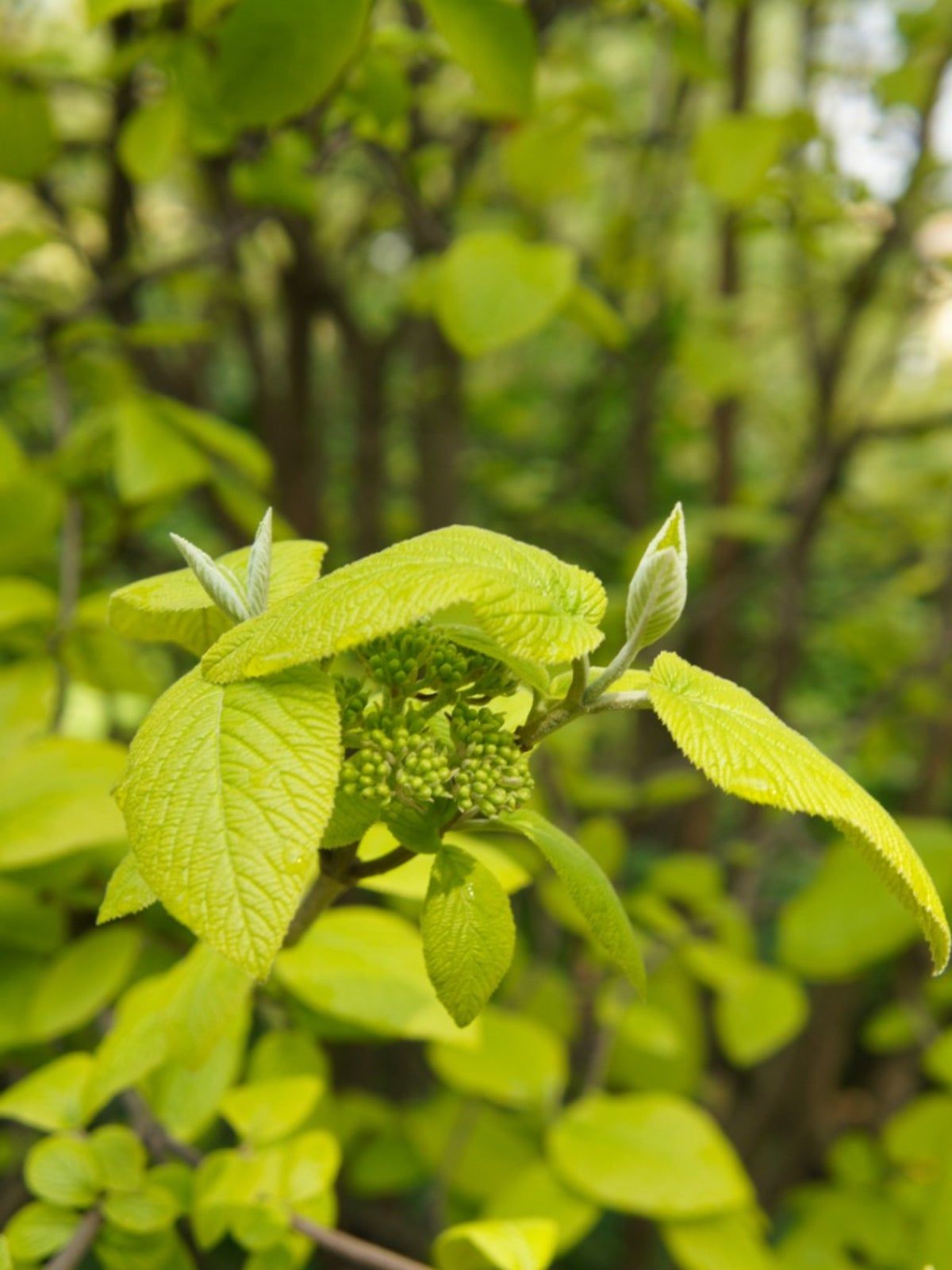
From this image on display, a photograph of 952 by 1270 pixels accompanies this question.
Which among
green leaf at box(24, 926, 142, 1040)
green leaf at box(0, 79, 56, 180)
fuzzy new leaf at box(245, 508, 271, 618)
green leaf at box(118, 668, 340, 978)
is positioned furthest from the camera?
green leaf at box(0, 79, 56, 180)

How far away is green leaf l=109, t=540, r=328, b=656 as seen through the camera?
47cm

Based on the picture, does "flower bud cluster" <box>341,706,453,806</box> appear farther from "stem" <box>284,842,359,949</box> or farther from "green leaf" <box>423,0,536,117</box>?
"green leaf" <box>423,0,536,117</box>

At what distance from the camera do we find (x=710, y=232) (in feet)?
10.9

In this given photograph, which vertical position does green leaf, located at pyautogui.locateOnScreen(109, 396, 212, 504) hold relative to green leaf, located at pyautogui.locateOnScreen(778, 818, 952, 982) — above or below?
above

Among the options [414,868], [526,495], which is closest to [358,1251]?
[414,868]

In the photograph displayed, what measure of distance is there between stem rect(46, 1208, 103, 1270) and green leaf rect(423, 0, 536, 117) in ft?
2.48

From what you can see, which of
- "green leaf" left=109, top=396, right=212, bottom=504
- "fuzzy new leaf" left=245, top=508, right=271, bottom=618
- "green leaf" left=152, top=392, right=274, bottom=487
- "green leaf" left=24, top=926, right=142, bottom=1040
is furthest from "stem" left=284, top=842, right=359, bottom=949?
"green leaf" left=152, top=392, right=274, bottom=487

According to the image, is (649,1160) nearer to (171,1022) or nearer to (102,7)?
(171,1022)

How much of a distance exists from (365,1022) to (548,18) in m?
1.12

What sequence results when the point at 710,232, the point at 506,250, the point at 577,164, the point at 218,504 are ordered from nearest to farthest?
1. the point at 506,250
2. the point at 577,164
3. the point at 218,504
4. the point at 710,232

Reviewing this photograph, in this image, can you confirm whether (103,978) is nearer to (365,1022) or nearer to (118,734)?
(365,1022)

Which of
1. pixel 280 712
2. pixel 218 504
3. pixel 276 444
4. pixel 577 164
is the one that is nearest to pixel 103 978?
pixel 280 712

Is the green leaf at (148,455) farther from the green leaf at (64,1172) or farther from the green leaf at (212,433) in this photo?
the green leaf at (64,1172)

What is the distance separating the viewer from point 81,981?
2.61ft
